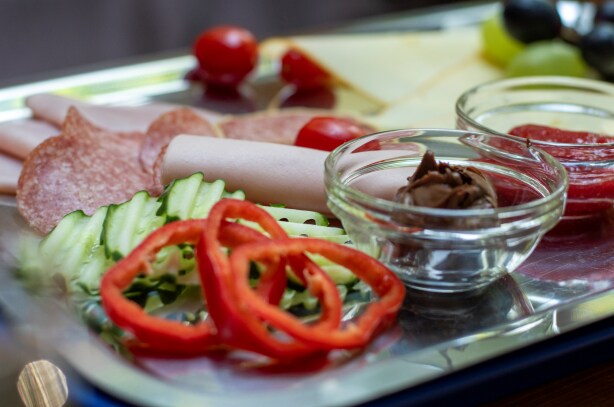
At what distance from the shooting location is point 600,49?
2084 millimetres

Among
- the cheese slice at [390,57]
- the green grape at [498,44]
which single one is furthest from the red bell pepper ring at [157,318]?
the green grape at [498,44]

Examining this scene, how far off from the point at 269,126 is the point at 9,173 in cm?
50

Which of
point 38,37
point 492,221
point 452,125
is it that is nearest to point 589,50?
point 452,125

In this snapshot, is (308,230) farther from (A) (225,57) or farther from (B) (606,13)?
(B) (606,13)

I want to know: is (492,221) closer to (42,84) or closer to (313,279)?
(313,279)

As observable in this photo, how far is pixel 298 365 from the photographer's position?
3.29ft

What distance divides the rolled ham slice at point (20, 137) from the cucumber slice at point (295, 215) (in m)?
0.53

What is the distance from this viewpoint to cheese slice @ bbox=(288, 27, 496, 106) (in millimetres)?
2133

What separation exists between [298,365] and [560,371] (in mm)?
333

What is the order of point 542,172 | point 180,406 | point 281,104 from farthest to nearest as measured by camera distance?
point 281,104
point 542,172
point 180,406

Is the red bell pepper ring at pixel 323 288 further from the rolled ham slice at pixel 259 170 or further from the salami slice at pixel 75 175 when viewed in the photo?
the salami slice at pixel 75 175

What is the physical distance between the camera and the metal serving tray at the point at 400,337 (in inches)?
37.6

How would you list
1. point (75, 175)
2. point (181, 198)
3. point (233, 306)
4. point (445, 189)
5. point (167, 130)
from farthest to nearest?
1. point (167, 130)
2. point (75, 175)
3. point (181, 198)
4. point (445, 189)
5. point (233, 306)

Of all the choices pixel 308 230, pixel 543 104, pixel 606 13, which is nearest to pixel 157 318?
pixel 308 230
